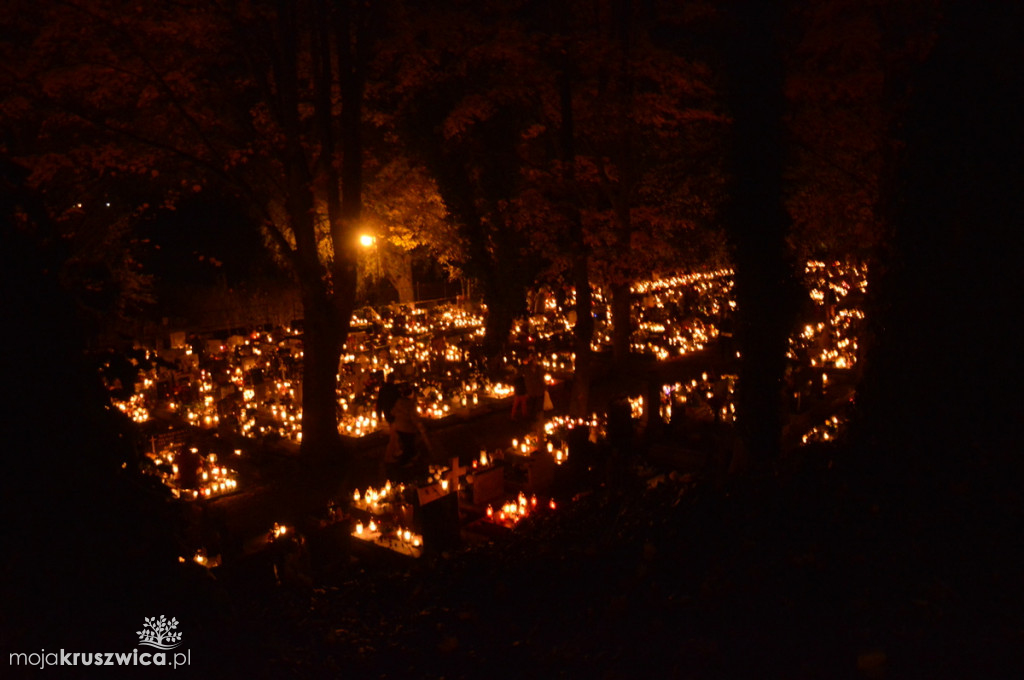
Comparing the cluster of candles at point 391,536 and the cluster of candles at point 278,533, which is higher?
the cluster of candles at point 278,533

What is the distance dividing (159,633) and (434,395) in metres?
12.1

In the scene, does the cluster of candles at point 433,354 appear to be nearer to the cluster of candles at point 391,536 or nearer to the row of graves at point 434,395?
the row of graves at point 434,395

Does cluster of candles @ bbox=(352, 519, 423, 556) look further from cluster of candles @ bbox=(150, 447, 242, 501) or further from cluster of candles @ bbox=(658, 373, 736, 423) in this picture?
cluster of candles @ bbox=(658, 373, 736, 423)

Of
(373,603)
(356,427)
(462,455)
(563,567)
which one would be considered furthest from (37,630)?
A: (356,427)

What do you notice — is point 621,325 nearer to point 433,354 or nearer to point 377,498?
point 433,354

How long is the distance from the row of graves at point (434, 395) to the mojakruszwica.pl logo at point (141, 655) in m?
0.95

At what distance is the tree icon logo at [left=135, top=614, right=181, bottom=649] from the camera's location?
3.61 m

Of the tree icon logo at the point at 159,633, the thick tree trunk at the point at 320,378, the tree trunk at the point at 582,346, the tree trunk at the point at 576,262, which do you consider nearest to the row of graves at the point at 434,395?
the tree trunk at the point at 582,346

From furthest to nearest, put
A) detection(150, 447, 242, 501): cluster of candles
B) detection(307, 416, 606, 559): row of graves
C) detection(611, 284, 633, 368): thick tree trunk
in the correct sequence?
detection(611, 284, 633, 368): thick tree trunk → detection(150, 447, 242, 501): cluster of candles → detection(307, 416, 606, 559): row of graves

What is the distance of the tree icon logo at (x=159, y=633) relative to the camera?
3.61 meters

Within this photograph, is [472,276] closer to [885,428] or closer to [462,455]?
[462,455]

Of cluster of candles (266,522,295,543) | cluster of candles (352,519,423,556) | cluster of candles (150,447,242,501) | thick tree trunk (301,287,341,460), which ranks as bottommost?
cluster of candles (352,519,423,556)

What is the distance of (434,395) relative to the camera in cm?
1581

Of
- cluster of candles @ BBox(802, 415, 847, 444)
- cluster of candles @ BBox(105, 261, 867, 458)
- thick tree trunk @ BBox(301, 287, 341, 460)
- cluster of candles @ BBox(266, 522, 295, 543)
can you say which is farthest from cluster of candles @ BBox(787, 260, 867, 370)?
cluster of candles @ BBox(266, 522, 295, 543)
